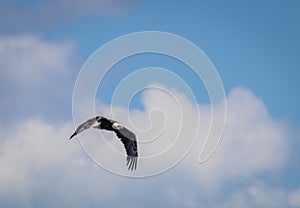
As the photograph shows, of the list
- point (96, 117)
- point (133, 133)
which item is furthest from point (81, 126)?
point (133, 133)

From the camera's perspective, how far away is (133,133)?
74.1 metres

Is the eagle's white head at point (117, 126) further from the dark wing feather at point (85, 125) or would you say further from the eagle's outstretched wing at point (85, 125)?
the dark wing feather at point (85, 125)

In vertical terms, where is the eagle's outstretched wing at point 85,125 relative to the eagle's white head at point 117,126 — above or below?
below

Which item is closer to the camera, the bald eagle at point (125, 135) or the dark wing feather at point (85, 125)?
the dark wing feather at point (85, 125)

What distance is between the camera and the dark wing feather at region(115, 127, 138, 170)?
2908 inches

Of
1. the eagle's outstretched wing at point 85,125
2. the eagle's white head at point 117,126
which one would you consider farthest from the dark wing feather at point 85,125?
the eagle's white head at point 117,126

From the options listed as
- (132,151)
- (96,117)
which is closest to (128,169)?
(132,151)

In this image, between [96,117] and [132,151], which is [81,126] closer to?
[96,117]

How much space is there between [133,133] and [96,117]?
260 inches

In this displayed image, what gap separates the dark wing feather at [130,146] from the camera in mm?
73875

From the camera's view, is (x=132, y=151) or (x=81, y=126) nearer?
(x=81, y=126)

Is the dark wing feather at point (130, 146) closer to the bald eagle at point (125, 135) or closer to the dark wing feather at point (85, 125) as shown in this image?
the bald eagle at point (125, 135)

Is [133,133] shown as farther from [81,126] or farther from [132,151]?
[81,126]

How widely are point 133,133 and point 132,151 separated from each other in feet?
5.46
